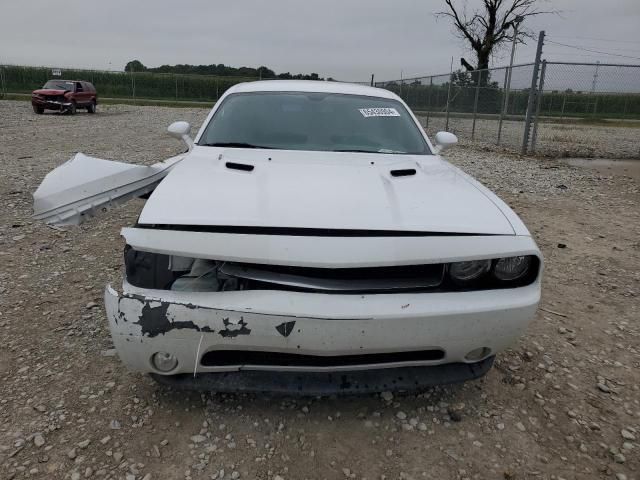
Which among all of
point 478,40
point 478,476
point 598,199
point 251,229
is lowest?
point 478,476

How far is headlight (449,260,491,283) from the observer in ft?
6.41

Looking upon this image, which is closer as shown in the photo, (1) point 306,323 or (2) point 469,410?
(1) point 306,323

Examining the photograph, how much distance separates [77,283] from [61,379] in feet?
4.20

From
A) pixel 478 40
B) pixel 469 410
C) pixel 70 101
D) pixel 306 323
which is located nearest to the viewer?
pixel 306 323

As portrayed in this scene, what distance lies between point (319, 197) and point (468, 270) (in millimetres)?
725

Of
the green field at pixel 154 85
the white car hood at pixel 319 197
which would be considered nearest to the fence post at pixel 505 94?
the white car hood at pixel 319 197

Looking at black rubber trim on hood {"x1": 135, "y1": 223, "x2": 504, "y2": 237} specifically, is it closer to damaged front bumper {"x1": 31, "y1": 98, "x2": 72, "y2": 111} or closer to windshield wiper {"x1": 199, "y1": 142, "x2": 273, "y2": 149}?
windshield wiper {"x1": 199, "y1": 142, "x2": 273, "y2": 149}

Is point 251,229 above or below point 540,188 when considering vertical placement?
above

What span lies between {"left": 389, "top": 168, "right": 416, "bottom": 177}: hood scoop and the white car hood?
29 millimetres

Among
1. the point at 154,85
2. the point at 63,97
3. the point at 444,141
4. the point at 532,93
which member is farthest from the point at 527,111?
the point at 154,85

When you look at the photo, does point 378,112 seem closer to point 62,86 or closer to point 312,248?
point 312,248

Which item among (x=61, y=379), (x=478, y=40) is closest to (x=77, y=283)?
(x=61, y=379)

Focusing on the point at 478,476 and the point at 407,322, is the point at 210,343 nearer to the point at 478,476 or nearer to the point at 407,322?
the point at 407,322

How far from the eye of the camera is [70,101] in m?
19.8
